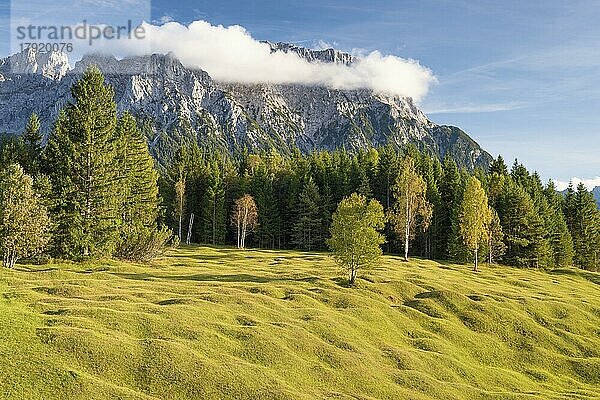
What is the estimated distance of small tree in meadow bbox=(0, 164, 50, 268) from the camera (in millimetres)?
51500

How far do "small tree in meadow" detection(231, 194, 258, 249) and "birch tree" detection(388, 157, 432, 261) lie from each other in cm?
3571

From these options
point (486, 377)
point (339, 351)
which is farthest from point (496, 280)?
point (339, 351)

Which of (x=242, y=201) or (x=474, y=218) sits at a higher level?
(x=242, y=201)

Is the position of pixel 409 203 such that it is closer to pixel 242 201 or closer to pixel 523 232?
pixel 523 232

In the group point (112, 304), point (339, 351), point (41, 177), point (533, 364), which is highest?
point (41, 177)

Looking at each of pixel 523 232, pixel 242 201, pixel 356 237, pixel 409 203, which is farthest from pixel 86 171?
pixel 523 232

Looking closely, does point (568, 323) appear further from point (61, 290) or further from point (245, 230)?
point (245, 230)

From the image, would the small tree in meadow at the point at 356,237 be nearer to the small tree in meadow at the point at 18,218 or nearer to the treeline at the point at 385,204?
the small tree in meadow at the point at 18,218

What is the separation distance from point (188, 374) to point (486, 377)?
2597cm

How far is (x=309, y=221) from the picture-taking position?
125000mm

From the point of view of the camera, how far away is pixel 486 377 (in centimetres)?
4053

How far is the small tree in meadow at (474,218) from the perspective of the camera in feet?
318

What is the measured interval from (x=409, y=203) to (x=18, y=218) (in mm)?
73613

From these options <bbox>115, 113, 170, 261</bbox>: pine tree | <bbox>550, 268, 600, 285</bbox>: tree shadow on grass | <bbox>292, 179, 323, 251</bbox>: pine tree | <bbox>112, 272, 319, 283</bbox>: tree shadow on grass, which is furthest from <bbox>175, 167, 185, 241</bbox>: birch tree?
<bbox>550, 268, 600, 285</bbox>: tree shadow on grass
